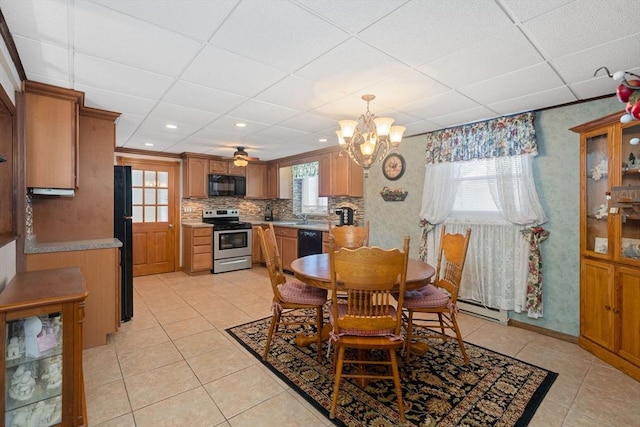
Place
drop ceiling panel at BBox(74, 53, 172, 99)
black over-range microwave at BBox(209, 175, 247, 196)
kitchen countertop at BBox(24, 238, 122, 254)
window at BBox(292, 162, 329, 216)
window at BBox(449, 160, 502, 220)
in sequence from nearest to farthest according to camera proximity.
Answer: drop ceiling panel at BBox(74, 53, 172, 99) < kitchen countertop at BBox(24, 238, 122, 254) < window at BBox(449, 160, 502, 220) < black over-range microwave at BBox(209, 175, 247, 196) < window at BBox(292, 162, 329, 216)

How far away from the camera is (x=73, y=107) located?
8.48 ft

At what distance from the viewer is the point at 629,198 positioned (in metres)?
2.29

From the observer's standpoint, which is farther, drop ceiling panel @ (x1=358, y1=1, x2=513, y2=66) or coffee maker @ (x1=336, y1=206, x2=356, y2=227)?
coffee maker @ (x1=336, y1=206, x2=356, y2=227)

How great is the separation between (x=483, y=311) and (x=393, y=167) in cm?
216

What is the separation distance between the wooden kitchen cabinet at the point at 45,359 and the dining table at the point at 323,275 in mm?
1364

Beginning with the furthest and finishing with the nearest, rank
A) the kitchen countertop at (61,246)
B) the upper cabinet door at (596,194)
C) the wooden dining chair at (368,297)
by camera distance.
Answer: the upper cabinet door at (596,194) → the kitchen countertop at (61,246) → the wooden dining chair at (368,297)

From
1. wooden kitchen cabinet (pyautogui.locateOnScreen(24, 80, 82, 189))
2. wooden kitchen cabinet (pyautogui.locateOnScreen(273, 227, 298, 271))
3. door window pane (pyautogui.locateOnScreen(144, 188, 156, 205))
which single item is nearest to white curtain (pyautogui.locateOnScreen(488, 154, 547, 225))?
wooden kitchen cabinet (pyautogui.locateOnScreen(273, 227, 298, 271))

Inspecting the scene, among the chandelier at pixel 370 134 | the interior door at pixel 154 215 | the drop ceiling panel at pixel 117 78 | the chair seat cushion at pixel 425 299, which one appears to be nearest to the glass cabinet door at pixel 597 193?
the chair seat cushion at pixel 425 299

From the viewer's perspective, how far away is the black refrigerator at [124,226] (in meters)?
3.16

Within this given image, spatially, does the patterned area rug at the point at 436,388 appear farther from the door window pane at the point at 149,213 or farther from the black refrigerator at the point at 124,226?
the door window pane at the point at 149,213

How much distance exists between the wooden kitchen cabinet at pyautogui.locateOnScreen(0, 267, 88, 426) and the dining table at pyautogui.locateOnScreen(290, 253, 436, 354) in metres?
1.36

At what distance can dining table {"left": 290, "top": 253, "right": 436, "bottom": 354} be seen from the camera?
2.11 metres

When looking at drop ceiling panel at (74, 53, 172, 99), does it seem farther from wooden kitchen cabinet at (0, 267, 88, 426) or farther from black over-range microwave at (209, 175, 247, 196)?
black over-range microwave at (209, 175, 247, 196)

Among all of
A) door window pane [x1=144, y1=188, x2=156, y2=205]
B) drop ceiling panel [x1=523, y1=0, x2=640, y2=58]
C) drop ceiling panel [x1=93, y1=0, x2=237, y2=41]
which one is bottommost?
door window pane [x1=144, y1=188, x2=156, y2=205]
